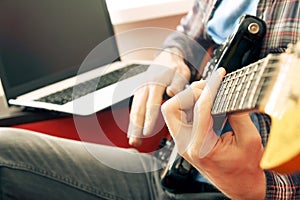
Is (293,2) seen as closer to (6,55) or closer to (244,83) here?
(244,83)

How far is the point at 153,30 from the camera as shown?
5.19 ft

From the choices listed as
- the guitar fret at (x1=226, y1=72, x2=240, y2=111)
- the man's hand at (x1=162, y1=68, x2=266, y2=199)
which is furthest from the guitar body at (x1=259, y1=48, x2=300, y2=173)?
the man's hand at (x1=162, y1=68, x2=266, y2=199)

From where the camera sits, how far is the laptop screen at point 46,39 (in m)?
1.16

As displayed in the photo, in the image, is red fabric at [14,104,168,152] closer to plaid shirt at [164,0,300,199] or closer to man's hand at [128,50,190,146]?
man's hand at [128,50,190,146]

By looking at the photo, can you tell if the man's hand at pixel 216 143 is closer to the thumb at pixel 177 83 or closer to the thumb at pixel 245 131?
the thumb at pixel 245 131

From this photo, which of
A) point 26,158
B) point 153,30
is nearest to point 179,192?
point 26,158

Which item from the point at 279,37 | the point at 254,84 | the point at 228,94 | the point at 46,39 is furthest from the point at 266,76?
the point at 46,39

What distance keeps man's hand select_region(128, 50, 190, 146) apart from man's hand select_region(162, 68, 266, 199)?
0.83 ft

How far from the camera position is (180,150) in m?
0.79

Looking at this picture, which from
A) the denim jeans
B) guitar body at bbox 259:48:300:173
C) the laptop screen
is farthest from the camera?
the laptop screen

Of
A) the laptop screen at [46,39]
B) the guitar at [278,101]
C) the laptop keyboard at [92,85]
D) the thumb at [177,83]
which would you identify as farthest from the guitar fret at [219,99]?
the laptop screen at [46,39]

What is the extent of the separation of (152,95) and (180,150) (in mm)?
291

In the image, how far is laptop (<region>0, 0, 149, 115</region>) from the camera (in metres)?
1.14

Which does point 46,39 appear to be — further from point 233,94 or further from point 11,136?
point 233,94
